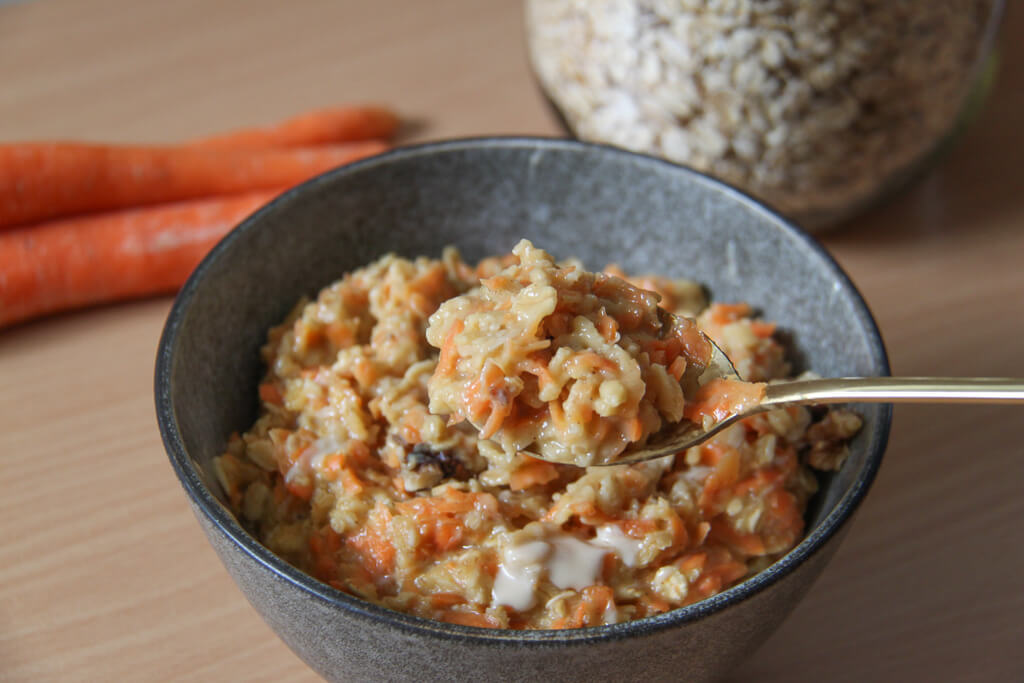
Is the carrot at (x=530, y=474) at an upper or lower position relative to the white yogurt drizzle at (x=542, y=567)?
upper

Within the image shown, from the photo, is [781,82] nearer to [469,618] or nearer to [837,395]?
[837,395]

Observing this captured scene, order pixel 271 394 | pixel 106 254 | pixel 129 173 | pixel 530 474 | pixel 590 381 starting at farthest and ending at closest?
pixel 129 173 < pixel 106 254 < pixel 271 394 < pixel 530 474 < pixel 590 381

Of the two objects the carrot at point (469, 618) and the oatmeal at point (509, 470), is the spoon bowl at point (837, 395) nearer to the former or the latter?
the oatmeal at point (509, 470)

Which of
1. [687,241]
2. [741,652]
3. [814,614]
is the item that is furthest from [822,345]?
[741,652]

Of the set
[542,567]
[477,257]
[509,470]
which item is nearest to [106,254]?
[477,257]

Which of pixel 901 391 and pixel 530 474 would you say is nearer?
pixel 901 391

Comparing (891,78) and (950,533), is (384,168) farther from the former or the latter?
(950,533)

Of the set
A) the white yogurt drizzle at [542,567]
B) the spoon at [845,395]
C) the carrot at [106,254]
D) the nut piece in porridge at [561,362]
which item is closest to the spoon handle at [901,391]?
the spoon at [845,395]
